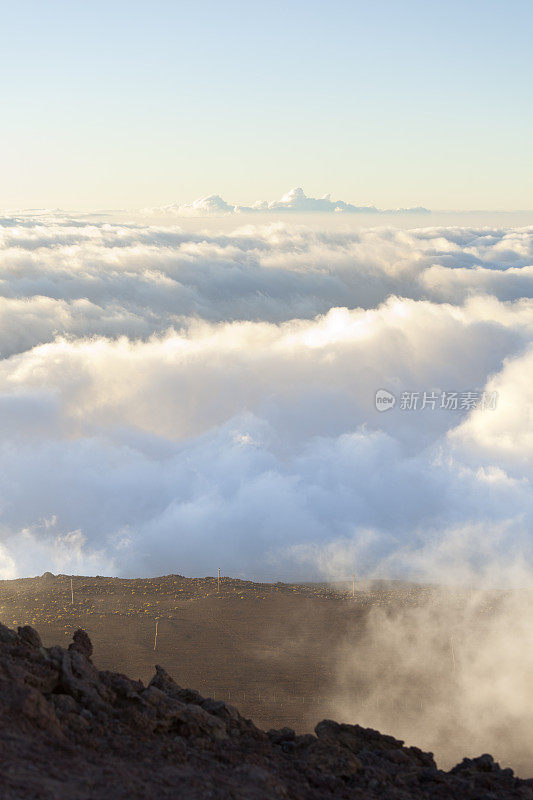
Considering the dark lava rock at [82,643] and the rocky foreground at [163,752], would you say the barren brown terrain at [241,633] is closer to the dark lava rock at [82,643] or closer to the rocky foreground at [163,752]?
the dark lava rock at [82,643]

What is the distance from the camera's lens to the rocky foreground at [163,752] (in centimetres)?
1088

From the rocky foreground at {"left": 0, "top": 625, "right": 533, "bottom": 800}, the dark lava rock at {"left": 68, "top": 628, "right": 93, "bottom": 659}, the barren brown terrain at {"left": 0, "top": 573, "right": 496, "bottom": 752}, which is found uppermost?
the dark lava rock at {"left": 68, "top": 628, "right": 93, "bottom": 659}

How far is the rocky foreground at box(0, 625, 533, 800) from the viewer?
1088 cm

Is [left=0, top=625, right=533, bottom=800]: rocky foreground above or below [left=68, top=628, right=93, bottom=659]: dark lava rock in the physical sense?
below

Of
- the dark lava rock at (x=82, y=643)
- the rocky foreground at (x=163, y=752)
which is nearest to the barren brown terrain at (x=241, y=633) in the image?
the dark lava rock at (x=82, y=643)

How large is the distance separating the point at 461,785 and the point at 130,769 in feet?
20.2

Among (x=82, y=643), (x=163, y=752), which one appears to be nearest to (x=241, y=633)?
(x=82, y=643)

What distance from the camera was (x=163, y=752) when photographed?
41.2 feet

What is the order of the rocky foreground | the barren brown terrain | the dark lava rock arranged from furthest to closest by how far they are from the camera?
the barren brown terrain
the dark lava rock
the rocky foreground

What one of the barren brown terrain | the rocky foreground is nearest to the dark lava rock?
the rocky foreground

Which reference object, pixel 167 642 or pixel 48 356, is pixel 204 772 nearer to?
pixel 167 642

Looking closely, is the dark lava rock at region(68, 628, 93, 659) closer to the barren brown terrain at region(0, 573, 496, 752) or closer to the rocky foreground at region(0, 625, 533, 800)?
the rocky foreground at region(0, 625, 533, 800)

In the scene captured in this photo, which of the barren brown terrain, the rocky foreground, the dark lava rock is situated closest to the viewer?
the rocky foreground

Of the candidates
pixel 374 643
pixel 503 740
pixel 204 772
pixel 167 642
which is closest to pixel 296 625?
pixel 374 643
